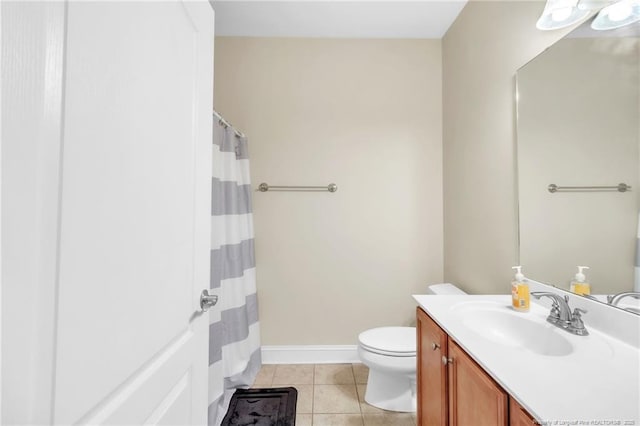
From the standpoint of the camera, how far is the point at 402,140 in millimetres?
2240

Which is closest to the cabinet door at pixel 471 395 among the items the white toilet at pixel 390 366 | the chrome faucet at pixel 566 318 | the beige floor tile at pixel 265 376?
the chrome faucet at pixel 566 318

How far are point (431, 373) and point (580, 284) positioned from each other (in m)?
0.67

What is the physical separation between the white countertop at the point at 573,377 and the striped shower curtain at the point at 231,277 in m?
1.27

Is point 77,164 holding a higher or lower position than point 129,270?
higher

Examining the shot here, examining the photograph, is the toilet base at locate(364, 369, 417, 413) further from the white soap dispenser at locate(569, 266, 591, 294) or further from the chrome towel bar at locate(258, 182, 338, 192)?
the chrome towel bar at locate(258, 182, 338, 192)

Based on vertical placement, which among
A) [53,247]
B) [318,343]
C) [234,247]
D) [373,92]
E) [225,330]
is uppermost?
[373,92]

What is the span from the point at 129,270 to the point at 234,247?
1271 millimetres

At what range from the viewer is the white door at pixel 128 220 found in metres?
0.46

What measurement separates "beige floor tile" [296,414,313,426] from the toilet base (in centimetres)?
37

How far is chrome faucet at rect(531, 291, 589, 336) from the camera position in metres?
0.95

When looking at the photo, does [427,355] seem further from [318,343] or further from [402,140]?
[402,140]

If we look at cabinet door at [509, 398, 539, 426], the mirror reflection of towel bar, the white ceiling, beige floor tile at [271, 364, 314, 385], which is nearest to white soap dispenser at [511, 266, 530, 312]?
the mirror reflection of towel bar

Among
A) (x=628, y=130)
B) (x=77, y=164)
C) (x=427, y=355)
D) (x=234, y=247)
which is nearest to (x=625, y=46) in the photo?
(x=628, y=130)

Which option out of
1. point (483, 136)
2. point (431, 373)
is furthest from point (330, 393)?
point (483, 136)
